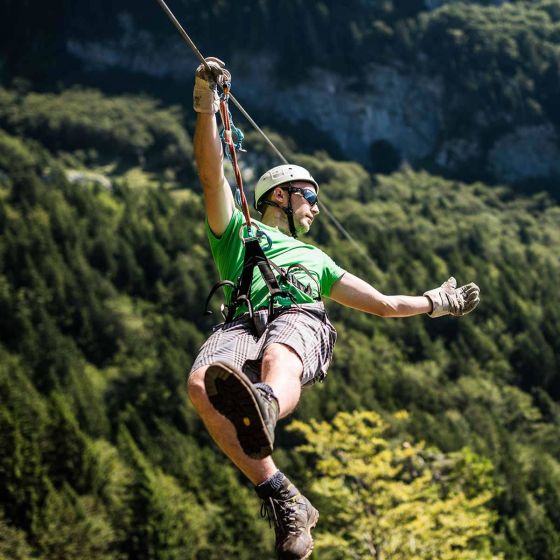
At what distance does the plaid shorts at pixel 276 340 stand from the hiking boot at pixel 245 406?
0.38 meters

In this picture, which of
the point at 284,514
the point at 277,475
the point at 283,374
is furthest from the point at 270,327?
the point at 284,514

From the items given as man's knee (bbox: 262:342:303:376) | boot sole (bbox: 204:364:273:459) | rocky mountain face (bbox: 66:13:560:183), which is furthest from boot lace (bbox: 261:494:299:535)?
rocky mountain face (bbox: 66:13:560:183)

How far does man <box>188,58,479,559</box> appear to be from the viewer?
4.30 meters

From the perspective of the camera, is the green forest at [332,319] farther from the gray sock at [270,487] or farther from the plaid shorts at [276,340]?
the gray sock at [270,487]

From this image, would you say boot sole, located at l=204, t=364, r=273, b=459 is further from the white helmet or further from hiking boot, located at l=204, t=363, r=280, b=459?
the white helmet

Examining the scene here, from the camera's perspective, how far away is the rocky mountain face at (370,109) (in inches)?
5842

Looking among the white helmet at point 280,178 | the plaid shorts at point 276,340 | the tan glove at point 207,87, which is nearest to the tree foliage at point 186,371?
the white helmet at point 280,178

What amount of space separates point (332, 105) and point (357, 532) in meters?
144

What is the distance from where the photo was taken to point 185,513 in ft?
140

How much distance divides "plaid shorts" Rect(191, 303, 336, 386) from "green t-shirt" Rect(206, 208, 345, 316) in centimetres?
11

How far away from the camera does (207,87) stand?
5070 mm

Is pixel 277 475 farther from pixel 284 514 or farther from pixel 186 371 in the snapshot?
pixel 186 371

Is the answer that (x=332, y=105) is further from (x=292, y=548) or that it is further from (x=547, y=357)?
(x=292, y=548)

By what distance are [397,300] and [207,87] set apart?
1780 mm
